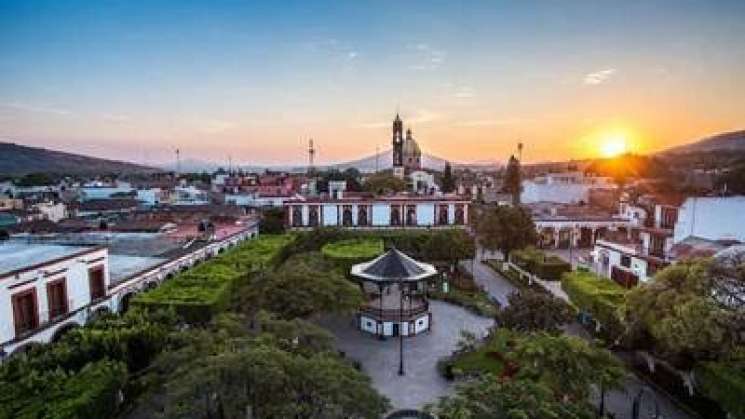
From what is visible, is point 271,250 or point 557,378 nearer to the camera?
point 557,378

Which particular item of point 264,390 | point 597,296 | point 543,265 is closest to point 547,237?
point 543,265

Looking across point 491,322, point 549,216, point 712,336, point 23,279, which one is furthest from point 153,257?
point 549,216

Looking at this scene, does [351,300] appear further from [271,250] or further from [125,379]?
[271,250]

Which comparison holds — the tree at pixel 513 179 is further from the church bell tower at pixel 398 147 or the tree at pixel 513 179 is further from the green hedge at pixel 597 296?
the green hedge at pixel 597 296

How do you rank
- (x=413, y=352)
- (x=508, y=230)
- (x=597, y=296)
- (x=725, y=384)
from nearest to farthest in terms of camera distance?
(x=725, y=384), (x=413, y=352), (x=597, y=296), (x=508, y=230)

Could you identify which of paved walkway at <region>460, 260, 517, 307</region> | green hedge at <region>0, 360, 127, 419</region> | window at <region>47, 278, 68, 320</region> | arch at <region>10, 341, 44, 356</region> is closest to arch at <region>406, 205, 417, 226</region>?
paved walkway at <region>460, 260, 517, 307</region>

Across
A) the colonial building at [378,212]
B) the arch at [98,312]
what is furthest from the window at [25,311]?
the colonial building at [378,212]

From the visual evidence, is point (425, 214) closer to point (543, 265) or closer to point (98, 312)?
point (543, 265)
